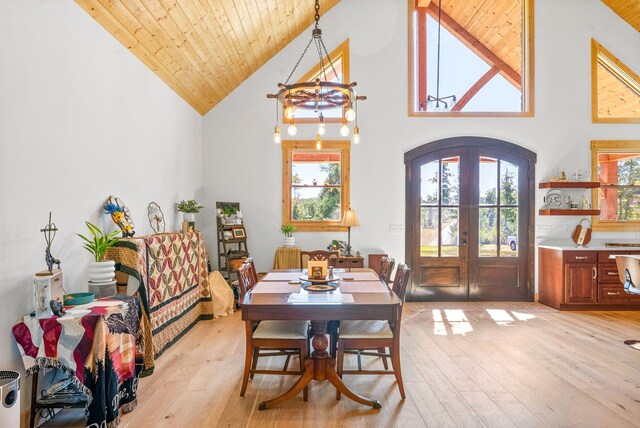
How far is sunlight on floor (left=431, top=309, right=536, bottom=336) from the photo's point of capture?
178 inches

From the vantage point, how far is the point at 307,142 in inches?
234

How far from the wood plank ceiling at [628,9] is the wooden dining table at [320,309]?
5.82 meters

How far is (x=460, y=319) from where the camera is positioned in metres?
4.97

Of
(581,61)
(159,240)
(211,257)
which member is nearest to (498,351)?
(159,240)

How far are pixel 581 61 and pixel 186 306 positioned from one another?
649cm

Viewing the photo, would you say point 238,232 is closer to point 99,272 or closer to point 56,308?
point 99,272

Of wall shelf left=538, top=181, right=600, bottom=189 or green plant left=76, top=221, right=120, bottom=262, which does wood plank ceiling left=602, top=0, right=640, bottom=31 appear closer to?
wall shelf left=538, top=181, right=600, bottom=189

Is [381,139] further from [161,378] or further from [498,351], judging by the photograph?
[161,378]

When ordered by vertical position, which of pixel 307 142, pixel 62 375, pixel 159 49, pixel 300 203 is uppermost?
pixel 159 49

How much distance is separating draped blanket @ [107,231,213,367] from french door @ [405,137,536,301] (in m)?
3.06

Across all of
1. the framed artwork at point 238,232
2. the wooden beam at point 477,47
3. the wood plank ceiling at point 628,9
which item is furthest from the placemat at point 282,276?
the wood plank ceiling at point 628,9

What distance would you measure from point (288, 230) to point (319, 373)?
3.15 metres

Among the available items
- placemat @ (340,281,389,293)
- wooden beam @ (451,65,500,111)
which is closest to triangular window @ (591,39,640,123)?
wooden beam @ (451,65,500,111)

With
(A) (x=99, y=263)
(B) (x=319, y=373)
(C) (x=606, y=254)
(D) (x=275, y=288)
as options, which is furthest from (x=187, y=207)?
(C) (x=606, y=254)
